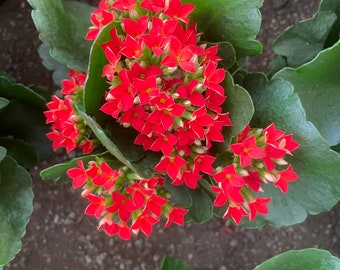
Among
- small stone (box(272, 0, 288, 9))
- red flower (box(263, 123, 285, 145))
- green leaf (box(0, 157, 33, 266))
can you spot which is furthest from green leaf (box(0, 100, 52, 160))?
small stone (box(272, 0, 288, 9))

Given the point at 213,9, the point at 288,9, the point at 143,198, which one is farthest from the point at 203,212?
the point at 288,9

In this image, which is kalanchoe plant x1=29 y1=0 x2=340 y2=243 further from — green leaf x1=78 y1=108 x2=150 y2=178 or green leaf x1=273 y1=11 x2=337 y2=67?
green leaf x1=273 y1=11 x2=337 y2=67

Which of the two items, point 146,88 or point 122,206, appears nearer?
point 146,88

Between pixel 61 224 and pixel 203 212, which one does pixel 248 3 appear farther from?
pixel 61 224

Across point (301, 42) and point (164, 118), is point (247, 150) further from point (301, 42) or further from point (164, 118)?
point (301, 42)

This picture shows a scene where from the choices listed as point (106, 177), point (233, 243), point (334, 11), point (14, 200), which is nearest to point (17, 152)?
point (14, 200)
